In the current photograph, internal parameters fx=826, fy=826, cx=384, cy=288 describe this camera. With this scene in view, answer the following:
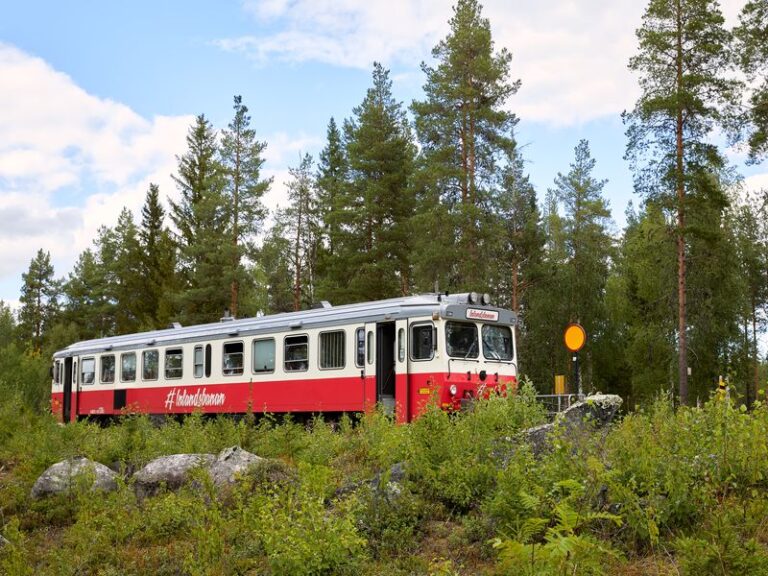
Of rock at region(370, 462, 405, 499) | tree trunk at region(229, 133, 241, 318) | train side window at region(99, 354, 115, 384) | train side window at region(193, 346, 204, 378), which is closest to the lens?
rock at region(370, 462, 405, 499)

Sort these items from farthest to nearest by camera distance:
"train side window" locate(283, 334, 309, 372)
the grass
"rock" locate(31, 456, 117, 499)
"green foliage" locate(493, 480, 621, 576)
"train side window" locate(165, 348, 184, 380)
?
"train side window" locate(165, 348, 184, 380) → "train side window" locate(283, 334, 309, 372) → "rock" locate(31, 456, 117, 499) → the grass → "green foliage" locate(493, 480, 621, 576)

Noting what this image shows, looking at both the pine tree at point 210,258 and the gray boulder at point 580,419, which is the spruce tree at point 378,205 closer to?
the pine tree at point 210,258

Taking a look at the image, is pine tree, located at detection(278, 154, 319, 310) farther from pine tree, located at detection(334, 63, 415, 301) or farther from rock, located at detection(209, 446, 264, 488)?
rock, located at detection(209, 446, 264, 488)

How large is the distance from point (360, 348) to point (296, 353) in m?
2.03

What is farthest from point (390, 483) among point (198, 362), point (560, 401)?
point (198, 362)

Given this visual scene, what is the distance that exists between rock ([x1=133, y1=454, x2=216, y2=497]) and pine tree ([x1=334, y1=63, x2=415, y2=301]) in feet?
85.4

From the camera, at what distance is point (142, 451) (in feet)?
42.6

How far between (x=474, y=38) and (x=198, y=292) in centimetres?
1872

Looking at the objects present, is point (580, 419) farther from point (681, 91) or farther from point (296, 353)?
point (681, 91)

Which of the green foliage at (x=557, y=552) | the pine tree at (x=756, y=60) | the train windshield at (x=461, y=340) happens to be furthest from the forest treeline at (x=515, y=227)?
the green foliage at (x=557, y=552)

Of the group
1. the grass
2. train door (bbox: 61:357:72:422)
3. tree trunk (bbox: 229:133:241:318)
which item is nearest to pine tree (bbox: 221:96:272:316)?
tree trunk (bbox: 229:133:241:318)

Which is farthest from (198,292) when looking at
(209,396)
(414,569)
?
(414,569)

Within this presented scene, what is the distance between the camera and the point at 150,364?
22.6 metres

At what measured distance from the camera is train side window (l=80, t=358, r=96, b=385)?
25.2 meters
